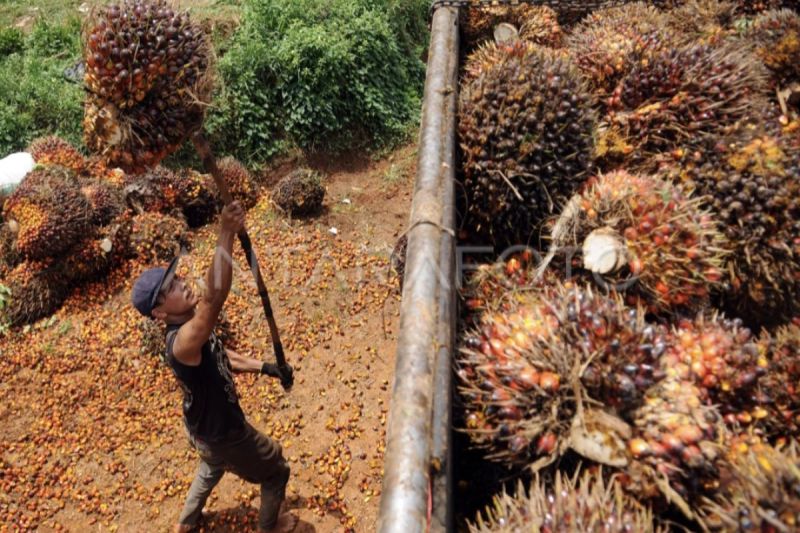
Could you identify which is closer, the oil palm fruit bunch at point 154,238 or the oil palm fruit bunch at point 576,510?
the oil palm fruit bunch at point 576,510

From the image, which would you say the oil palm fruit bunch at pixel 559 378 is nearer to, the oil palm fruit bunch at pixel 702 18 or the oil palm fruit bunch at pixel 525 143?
the oil palm fruit bunch at pixel 525 143

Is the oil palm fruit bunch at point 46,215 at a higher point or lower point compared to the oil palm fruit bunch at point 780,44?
lower

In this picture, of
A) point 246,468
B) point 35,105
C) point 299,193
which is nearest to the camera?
point 246,468

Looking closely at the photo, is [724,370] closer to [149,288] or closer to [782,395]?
[782,395]

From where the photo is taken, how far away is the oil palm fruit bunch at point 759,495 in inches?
50.8

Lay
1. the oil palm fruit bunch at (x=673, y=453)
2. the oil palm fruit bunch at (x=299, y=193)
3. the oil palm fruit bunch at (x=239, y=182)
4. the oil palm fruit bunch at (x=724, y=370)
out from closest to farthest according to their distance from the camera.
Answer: the oil palm fruit bunch at (x=673, y=453)
the oil palm fruit bunch at (x=724, y=370)
the oil palm fruit bunch at (x=299, y=193)
the oil palm fruit bunch at (x=239, y=182)

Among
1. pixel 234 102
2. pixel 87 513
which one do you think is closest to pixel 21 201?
pixel 234 102

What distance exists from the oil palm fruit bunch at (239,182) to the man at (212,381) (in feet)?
10.7

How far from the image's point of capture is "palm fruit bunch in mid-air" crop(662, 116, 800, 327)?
2389 mm

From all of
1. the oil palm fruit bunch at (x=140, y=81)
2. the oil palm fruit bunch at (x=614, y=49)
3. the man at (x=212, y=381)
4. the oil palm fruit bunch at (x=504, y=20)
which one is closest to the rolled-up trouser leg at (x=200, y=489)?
the man at (x=212, y=381)

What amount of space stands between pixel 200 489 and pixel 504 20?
4472mm

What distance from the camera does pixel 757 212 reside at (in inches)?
95.4

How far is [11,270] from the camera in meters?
5.70

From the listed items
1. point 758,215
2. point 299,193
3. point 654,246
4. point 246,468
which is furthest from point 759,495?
point 299,193
